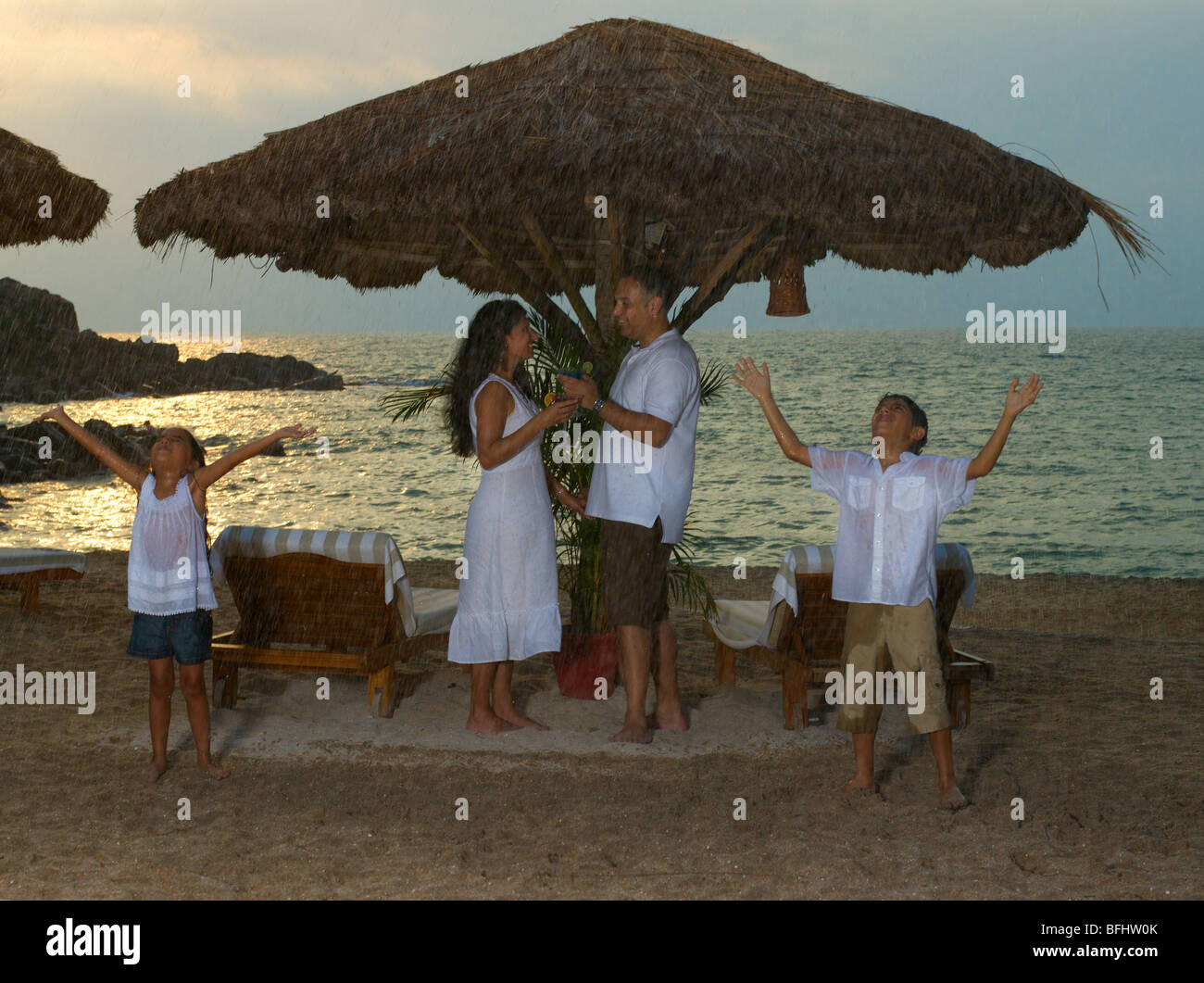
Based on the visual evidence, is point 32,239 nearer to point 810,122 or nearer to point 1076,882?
point 810,122

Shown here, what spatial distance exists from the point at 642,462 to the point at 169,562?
189 centimetres

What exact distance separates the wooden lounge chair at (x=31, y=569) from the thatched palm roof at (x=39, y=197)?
2899 millimetres

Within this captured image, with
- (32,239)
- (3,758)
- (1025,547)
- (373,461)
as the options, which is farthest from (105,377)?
(3,758)

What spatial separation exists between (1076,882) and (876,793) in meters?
0.96

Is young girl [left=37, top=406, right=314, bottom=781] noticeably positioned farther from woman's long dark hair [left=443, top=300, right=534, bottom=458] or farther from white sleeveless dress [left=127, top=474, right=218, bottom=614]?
woman's long dark hair [left=443, top=300, right=534, bottom=458]

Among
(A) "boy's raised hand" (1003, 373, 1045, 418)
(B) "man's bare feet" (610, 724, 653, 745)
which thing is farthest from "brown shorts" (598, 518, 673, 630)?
(A) "boy's raised hand" (1003, 373, 1045, 418)

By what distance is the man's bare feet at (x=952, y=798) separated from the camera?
175 inches

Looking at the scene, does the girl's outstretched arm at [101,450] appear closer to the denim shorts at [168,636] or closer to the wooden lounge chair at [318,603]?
the denim shorts at [168,636]

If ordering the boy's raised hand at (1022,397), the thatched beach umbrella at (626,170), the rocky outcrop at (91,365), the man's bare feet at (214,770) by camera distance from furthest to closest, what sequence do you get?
the rocky outcrop at (91,365) < the thatched beach umbrella at (626,170) < the man's bare feet at (214,770) < the boy's raised hand at (1022,397)

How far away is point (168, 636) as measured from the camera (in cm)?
461

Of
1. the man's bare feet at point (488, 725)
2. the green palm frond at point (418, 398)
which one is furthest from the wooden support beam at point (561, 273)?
the man's bare feet at point (488, 725)

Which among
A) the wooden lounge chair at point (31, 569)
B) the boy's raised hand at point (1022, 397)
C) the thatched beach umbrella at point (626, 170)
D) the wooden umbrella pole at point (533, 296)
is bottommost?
the wooden lounge chair at point (31, 569)

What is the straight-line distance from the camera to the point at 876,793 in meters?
4.61

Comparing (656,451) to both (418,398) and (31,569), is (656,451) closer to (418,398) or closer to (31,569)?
(418,398)
